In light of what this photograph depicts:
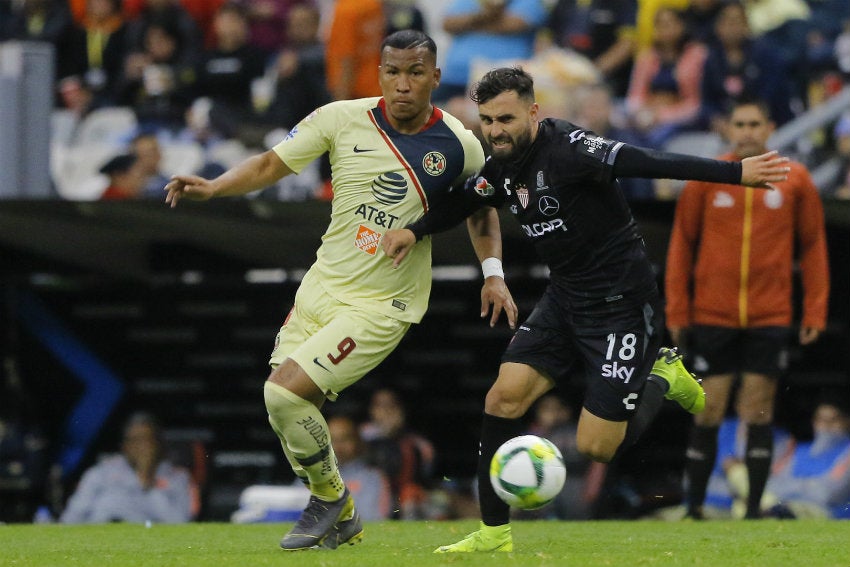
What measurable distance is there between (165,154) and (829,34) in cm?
640

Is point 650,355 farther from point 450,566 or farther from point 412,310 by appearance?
point 450,566

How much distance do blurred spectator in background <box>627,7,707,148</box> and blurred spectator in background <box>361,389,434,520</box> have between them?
10.7ft

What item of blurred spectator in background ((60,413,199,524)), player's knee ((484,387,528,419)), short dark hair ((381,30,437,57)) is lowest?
blurred spectator in background ((60,413,199,524))

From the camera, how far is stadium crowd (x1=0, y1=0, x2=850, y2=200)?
1302cm

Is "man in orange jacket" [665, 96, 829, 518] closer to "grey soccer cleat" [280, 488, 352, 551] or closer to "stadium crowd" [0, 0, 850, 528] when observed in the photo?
"stadium crowd" [0, 0, 850, 528]

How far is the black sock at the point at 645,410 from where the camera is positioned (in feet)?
24.5

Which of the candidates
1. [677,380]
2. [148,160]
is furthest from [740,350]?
[148,160]

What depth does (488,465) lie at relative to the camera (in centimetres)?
708

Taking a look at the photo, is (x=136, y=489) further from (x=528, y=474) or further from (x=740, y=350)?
(x=528, y=474)

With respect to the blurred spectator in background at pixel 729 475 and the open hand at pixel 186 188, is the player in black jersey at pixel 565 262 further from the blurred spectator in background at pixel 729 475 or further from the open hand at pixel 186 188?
the blurred spectator in background at pixel 729 475

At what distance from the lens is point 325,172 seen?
514 inches

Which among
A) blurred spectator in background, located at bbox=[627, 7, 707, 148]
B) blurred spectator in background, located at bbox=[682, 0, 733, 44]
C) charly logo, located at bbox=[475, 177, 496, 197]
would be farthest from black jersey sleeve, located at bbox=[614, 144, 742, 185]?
blurred spectator in background, located at bbox=[682, 0, 733, 44]

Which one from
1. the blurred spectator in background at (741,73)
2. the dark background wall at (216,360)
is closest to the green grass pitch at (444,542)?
the dark background wall at (216,360)

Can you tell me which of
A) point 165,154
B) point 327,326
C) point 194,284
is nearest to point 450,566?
point 327,326
